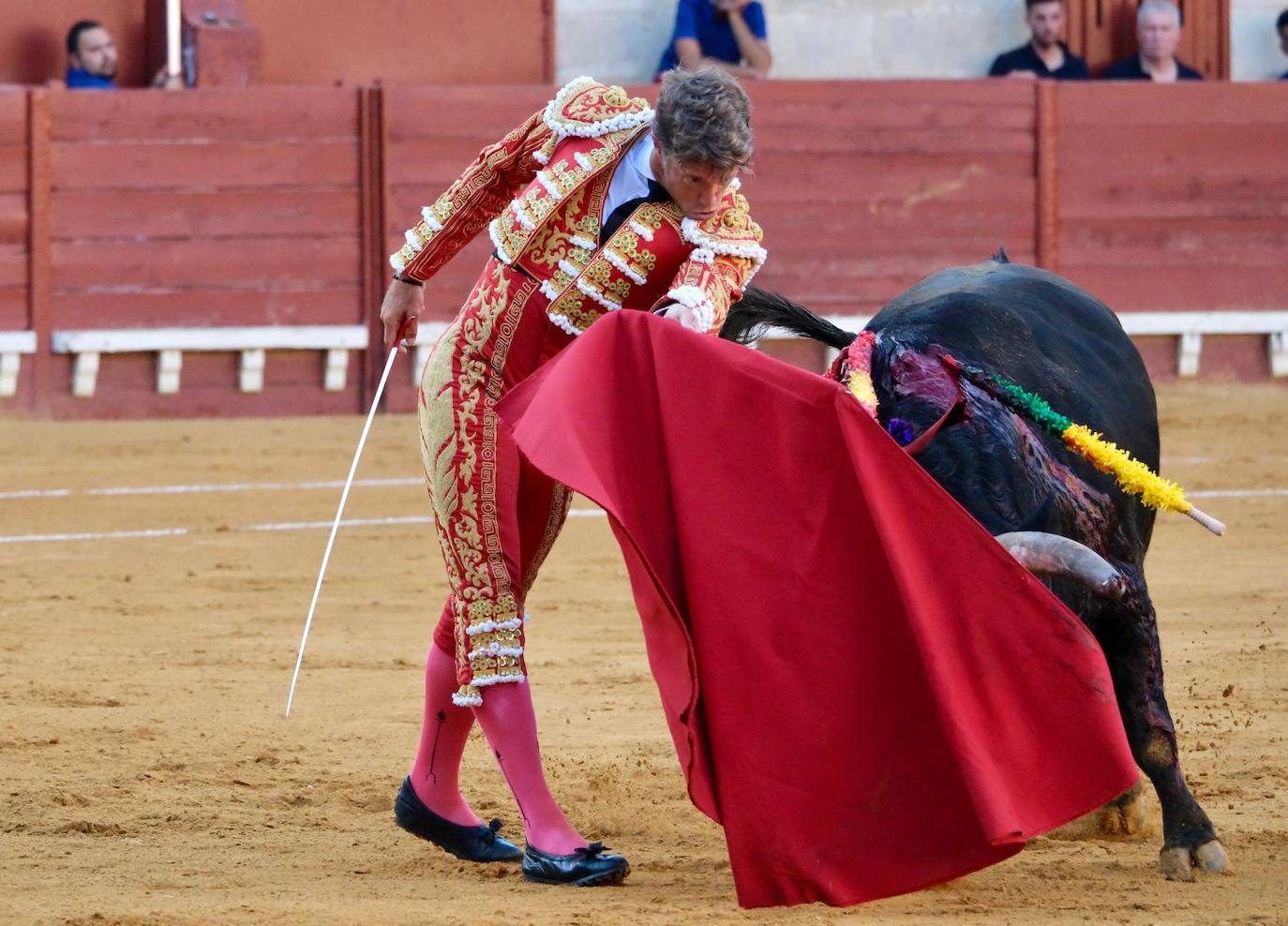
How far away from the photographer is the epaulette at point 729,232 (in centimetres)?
254

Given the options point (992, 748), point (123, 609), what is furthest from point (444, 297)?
point (992, 748)

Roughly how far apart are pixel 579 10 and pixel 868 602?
23.2 ft

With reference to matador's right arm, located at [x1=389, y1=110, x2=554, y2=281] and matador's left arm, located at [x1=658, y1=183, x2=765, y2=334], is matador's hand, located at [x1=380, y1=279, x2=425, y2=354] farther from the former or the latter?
matador's left arm, located at [x1=658, y1=183, x2=765, y2=334]

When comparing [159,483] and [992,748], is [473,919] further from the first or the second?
[159,483]

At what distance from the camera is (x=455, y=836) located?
2.83 m

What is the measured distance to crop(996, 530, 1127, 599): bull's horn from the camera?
2396 mm

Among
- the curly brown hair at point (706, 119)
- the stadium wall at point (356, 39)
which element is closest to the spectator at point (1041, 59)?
the stadium wall at point (356, 39)

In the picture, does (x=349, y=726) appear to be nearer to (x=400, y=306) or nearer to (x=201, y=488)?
(x=400, y=306)

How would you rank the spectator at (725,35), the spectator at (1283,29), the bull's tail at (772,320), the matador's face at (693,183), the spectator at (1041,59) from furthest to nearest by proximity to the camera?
the spectator at (1283,29), the spectator at (1041,59), the spectator at (725,35), the bull's tail at (772,320), the matador's face at (693,183)

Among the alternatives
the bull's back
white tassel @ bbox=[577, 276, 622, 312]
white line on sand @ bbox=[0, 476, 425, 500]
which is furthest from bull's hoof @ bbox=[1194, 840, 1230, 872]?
white line on sand @ bbox=[0, 476, 425, 500]

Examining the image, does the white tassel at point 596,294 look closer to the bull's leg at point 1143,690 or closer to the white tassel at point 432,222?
the white tassel at point 432,222

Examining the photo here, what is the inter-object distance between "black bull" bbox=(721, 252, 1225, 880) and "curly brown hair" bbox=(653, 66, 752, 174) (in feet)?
1.71

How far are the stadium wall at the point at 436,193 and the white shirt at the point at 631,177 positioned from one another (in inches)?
226

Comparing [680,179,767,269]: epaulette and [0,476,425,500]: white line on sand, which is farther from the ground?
[680,179,767,269]: epaulette
